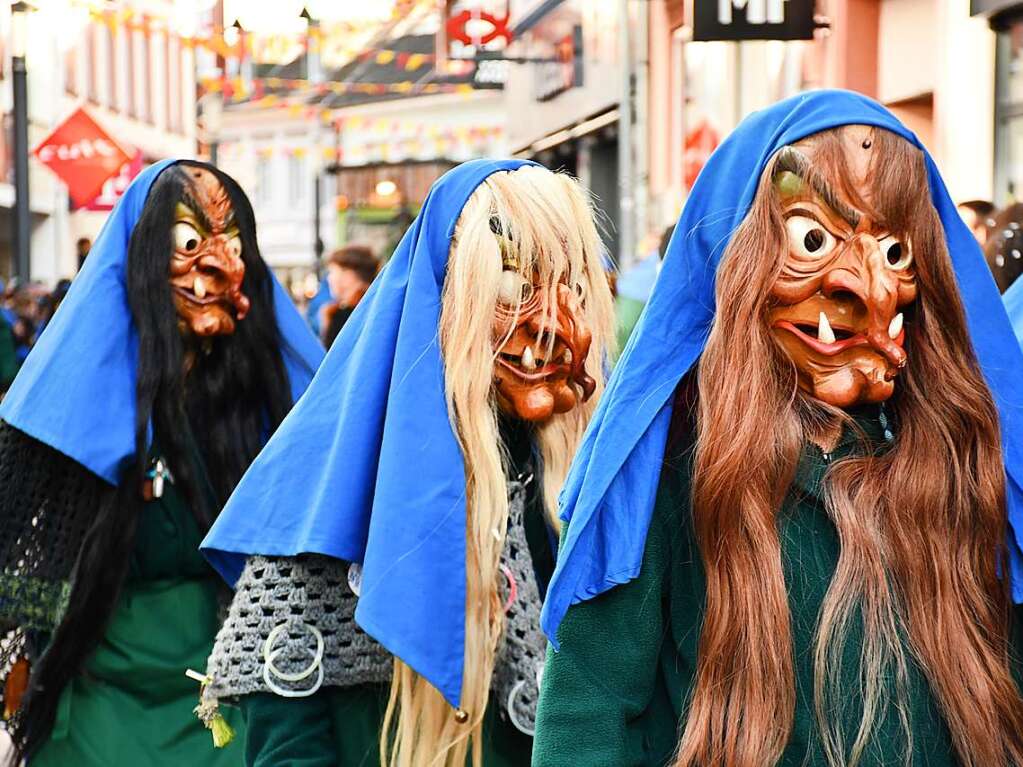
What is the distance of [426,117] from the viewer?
50.4m

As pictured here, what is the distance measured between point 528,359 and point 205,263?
139 cm

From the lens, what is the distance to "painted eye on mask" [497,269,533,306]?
10.5 feet

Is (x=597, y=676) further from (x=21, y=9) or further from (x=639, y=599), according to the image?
(x=21, y=9)

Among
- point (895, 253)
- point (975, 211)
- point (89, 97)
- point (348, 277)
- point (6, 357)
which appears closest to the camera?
point (895, 253)

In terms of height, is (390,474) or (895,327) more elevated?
(895,327)

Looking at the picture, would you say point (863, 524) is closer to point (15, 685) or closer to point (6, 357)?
point (15, 685)

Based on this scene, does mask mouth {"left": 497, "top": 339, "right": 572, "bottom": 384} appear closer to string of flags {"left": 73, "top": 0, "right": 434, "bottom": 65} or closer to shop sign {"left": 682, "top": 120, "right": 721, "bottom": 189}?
shop sign {"left": 682, "top": 120, "right": 721, "bottom": 189}

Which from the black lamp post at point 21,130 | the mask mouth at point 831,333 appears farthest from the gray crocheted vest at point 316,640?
the black lamp post at point 21,130

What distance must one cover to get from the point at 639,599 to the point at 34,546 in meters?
2.24

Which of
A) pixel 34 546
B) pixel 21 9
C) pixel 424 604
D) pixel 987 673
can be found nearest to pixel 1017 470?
pixel 987 673

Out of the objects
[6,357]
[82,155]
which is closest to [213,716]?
[6,357]

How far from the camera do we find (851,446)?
2422 mm

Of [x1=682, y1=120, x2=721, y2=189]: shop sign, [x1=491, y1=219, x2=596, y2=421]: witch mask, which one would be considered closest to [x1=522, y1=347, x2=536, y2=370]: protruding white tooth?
[x1=491, y1=219, x2=596, y2=421]: witch mask

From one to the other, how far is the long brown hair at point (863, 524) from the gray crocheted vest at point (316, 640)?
33.3 inches
